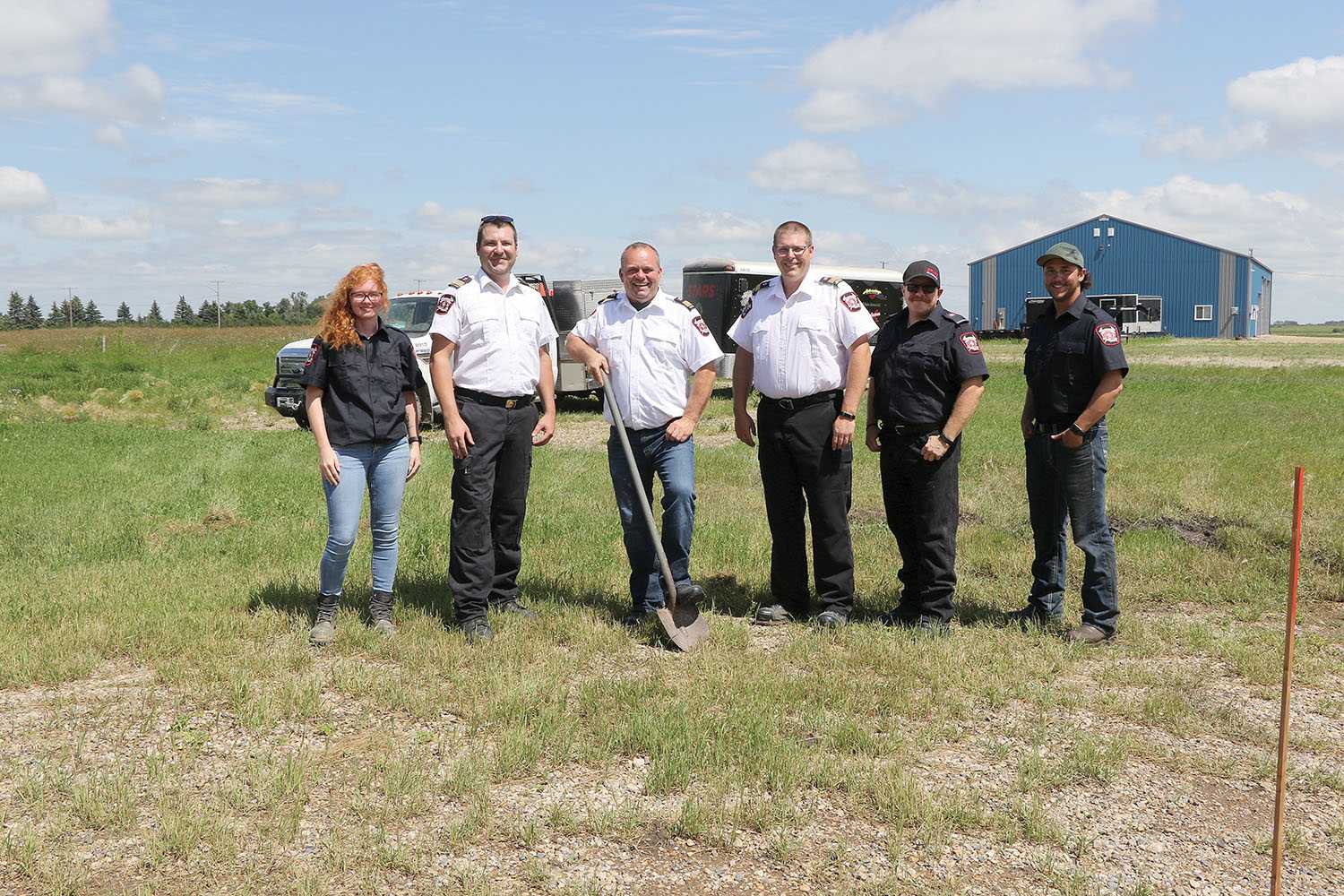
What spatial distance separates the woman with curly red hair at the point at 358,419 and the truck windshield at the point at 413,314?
1013 centimetres

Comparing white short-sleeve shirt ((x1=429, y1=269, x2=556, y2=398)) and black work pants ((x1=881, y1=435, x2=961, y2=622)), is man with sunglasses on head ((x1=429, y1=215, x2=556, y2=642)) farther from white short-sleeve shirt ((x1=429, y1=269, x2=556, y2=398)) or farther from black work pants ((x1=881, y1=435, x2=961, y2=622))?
black work pants ((x1=881, y1=435, x2=961, y2=622))

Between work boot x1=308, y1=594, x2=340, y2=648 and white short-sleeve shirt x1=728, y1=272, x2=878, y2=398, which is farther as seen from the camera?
white short-sleeve shirt x1=728, y1=272, x2=878, y2=398

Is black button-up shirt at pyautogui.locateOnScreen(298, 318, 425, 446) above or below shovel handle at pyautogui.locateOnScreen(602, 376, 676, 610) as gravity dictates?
above

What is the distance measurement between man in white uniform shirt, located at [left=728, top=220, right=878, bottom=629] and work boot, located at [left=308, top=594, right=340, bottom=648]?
2381 millimetres

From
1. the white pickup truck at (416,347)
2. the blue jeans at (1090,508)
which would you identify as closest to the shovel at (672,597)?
the blue jeans at (1090,508)

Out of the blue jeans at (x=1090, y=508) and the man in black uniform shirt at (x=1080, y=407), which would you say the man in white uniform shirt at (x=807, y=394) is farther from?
the blue jeans at (x=1090, y=508)

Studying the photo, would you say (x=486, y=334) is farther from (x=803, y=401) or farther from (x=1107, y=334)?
(x=1107, y=334)

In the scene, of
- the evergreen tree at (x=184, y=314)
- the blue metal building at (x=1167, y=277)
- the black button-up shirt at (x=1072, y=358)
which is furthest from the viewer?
the evergreen tree at (x=184, y=314)

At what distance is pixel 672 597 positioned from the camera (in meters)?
5.75

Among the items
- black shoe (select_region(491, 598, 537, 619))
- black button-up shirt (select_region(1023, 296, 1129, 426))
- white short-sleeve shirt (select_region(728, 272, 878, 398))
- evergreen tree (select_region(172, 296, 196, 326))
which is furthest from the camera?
evergreen tree (select_region(172, 296, 196, 326))

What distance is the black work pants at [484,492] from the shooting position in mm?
5723

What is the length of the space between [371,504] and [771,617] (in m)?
2.34

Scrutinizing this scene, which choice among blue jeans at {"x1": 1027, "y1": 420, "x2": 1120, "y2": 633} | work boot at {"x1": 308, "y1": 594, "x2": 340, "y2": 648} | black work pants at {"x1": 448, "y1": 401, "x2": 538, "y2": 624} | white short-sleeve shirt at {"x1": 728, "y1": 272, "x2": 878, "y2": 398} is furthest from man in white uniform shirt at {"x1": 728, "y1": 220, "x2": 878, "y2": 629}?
work boot at {"x1": 308, "y1": 594, "x2": 340, "y2": 648}

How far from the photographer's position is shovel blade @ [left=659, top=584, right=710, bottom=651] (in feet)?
18.5
